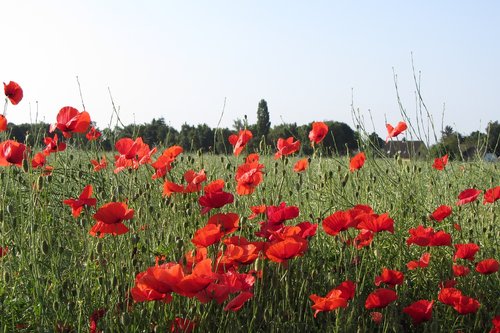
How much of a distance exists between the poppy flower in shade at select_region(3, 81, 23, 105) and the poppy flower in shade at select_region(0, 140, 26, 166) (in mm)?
400

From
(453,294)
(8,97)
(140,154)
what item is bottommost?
(453,294)

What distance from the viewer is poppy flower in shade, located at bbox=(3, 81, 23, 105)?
2.77 m

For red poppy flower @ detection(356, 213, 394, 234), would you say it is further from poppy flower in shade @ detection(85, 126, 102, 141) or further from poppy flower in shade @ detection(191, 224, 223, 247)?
poppy flower in shade @ detection(85, 126, 102, 141)

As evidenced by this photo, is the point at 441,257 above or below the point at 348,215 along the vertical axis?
below

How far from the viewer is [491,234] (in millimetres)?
2988

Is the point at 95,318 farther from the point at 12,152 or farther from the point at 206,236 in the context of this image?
the point at 12,152

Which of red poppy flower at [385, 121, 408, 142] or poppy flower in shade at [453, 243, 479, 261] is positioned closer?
poppy flower in shade at [453, 243, 479, 261]

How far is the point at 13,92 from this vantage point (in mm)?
2789

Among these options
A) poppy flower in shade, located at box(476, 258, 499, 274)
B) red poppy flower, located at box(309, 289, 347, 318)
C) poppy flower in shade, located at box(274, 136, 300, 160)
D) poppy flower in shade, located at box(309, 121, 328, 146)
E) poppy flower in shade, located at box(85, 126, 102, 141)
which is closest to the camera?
red poppy flower, located at box(309, 289, 347, 318)

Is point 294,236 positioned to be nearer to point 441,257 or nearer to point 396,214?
point 441,257

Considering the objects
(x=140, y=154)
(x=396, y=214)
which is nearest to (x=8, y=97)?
(x=140, y=154)

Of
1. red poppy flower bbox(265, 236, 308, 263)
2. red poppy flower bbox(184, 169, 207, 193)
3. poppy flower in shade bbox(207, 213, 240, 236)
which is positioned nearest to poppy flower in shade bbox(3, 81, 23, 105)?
red poppy flower bbox(184, 169, 207, 193)

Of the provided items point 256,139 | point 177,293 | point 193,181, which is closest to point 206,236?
point 177,293

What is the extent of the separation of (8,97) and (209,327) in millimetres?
1329
